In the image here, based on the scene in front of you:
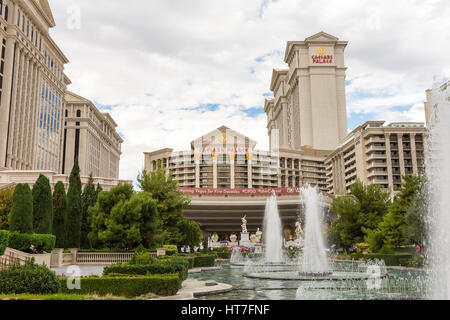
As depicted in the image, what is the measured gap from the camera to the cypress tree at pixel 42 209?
2611 centimetres

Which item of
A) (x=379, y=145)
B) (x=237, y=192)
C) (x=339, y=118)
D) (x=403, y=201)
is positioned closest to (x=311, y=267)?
(x=403, y=201)

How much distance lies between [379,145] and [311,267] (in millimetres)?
74477

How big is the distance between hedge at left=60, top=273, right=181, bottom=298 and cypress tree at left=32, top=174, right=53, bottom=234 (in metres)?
14.9

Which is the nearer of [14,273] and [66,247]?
[14,273]

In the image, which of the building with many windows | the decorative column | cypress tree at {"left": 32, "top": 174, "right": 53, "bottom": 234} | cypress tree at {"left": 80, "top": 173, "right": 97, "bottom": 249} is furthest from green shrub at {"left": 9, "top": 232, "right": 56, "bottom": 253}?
the decorative column

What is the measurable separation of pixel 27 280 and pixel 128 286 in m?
3.89

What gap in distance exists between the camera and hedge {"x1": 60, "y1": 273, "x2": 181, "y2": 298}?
13.1m

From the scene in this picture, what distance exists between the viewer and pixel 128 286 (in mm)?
13242

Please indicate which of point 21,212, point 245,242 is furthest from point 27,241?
point 245,242

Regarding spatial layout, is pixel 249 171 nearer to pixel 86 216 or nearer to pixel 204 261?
pixel 86 216

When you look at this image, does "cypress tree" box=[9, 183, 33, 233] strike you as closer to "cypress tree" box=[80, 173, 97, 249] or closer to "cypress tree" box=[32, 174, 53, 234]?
"cypress tree" box=[32, 174, 53, 234]

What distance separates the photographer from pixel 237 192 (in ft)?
271

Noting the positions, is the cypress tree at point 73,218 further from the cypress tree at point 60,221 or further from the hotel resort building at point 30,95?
the hotel resort building at point 30,95
